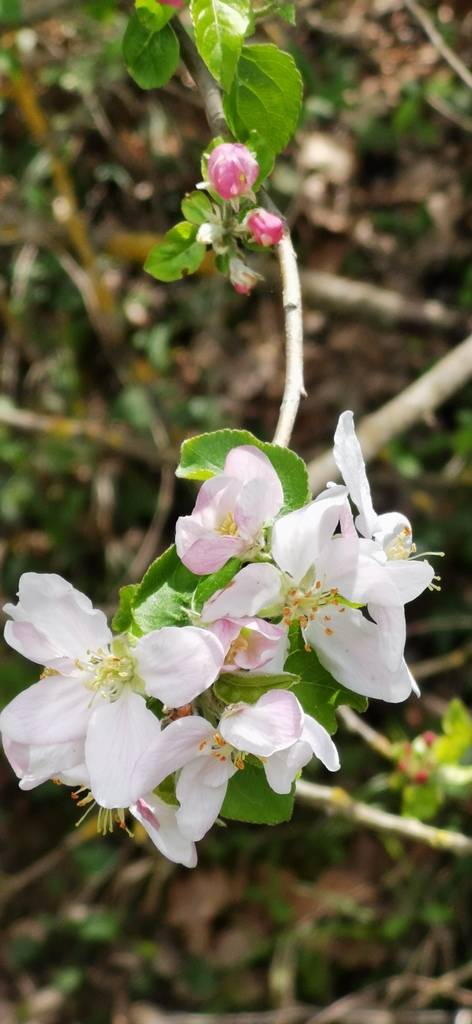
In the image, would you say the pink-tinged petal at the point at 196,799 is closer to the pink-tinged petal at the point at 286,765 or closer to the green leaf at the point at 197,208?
the pink-tinged petal at the point at 286,765

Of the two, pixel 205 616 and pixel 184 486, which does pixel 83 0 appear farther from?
pixel 205 616

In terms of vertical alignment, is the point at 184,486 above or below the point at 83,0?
below

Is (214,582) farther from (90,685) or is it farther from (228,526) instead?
(90,685)

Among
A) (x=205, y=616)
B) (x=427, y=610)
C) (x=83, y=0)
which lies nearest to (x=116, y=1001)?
(x=427, y=610)

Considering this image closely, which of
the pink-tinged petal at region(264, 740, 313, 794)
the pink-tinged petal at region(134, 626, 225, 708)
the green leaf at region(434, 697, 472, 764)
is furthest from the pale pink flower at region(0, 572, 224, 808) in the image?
the green leaf at region(434, 697, 472, 764)

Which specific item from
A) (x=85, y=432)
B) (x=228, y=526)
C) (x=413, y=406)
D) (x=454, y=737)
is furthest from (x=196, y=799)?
(x=85, y=432)

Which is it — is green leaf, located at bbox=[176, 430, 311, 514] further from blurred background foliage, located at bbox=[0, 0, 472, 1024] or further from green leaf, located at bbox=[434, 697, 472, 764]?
blurred background foliage, located at bbox=[0, 0, 472, 1024]
